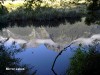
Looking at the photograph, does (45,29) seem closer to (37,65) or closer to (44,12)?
(44,12)

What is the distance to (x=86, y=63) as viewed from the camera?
31.7 ft

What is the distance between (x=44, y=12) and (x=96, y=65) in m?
23.1

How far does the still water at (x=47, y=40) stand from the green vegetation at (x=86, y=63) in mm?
3612

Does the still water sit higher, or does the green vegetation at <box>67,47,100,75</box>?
the green vegetation at <box>67,47,100,75</box>

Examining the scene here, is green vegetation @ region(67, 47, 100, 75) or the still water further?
the still water

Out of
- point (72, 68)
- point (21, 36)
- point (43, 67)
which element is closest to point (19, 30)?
point (21, 36)

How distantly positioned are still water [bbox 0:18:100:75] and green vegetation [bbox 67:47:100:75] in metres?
3.61

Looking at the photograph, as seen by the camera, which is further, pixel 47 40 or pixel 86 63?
pixel 47 40

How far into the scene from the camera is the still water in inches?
645

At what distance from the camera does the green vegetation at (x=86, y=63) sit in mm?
9414

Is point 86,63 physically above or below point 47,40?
above

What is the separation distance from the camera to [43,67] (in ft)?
52.5

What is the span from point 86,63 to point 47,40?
15471mm

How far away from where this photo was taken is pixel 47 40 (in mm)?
25047
